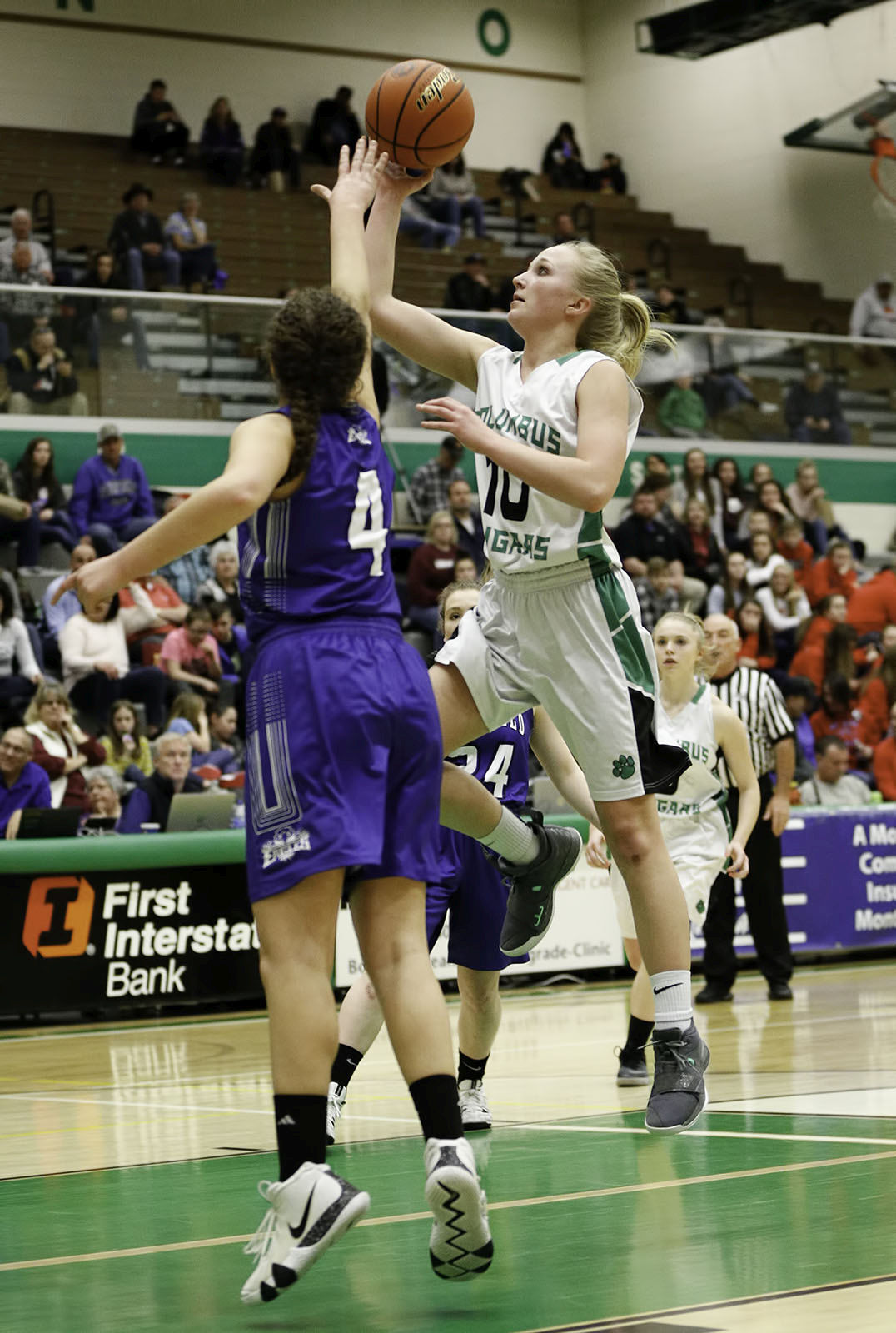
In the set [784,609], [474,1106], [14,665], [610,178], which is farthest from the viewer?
[610,178]

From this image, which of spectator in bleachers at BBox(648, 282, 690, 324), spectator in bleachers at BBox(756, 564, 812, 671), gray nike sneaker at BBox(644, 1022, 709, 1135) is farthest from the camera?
spectator in bleachers at BBox(648, 282, 690, 324)

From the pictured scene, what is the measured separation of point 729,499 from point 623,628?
1340 cm

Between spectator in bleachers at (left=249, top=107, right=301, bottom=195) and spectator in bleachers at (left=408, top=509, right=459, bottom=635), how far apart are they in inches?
342

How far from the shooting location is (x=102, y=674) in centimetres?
1368

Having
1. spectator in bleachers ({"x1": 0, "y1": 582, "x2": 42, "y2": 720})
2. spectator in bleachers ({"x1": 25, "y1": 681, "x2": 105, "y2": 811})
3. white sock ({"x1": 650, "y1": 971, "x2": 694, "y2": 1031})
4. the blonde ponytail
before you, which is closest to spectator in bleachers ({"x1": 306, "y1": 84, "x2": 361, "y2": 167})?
spectator in bleachers ({"x1": 0, "y1": 582, "x2": 42, "y2": 720})

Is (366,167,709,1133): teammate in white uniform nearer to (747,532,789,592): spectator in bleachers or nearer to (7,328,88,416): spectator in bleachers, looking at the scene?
(7,328,88,416): spectator in bleachers

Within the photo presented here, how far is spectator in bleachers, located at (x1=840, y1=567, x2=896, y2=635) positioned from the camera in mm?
17562

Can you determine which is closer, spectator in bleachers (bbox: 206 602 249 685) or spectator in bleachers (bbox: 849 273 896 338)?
spectator in bleachers (bbox: 206 602 249 685)

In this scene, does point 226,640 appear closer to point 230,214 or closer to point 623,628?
point 230,214

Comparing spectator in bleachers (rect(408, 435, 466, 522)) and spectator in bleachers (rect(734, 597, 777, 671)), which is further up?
spectator in bleachers (rect(408, 435, 466, 522))

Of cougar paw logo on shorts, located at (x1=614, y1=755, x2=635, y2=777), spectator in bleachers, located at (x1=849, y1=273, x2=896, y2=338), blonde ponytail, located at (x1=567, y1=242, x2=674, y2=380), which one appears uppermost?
spectator in bleachers, located at (x1=849, y1=273, x2=896, y2=338)

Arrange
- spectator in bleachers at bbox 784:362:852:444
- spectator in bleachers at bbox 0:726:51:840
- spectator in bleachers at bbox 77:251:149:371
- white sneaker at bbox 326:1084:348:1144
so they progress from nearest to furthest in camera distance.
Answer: white sneaker at bbox 326:1084:348:1144, spectator in bleachers at bbox 0:726:51:840, spectator in bleachers at bbox 77:251:149:371, spectator in bleachers at bbox 784:362:852:444

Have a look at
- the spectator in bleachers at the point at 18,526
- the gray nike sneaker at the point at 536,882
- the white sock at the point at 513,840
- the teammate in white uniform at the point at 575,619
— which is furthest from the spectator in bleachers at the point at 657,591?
the teammate in white uniform at the point at 575,619

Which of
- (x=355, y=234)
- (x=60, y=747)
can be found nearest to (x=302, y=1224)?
(x=355, y=234)
